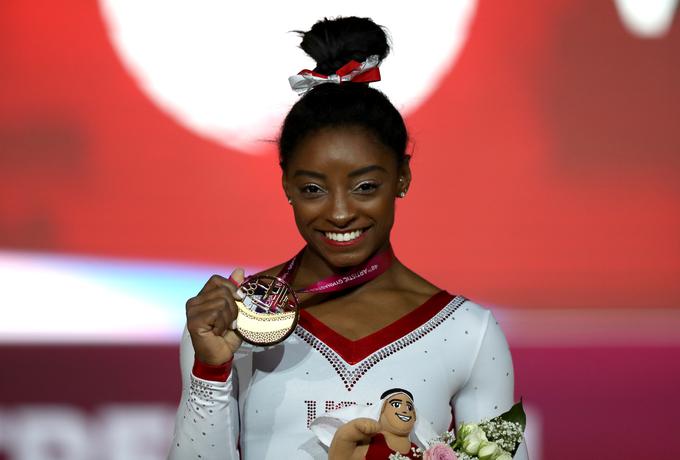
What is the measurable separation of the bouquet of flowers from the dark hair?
0.55 metres

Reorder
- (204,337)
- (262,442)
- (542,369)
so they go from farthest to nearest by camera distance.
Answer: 1. (542,369)
2. (262,442)
3. (204,337)

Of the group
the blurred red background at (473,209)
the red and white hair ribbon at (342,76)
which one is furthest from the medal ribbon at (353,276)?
the blurred red background at (473,209)

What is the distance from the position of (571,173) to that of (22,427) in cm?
180

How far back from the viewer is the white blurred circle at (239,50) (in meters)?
3.90

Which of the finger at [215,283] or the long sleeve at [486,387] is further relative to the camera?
the long sleeve at [486,387]

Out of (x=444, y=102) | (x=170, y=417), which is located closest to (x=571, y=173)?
(x=444, y=102)

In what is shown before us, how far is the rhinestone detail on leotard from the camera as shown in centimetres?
232

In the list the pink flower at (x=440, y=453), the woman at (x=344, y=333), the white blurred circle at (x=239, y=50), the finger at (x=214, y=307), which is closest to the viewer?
the pink flower at (x=440, y=453)

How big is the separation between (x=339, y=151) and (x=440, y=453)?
0.58 meters

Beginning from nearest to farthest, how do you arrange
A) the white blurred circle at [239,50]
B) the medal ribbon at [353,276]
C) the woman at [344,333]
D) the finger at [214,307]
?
the finger at [214,307] → the woman at [344,333] → the medal ribbon at [353,276] → the white blurred circle at [239,50]

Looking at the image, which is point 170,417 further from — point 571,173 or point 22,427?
point 571,173

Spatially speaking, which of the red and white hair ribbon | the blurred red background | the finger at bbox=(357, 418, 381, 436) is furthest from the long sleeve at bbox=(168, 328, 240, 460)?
the blurred red background

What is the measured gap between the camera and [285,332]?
7.28 ft

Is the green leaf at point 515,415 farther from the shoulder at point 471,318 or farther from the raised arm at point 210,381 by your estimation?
the raised arm at point 210,381
